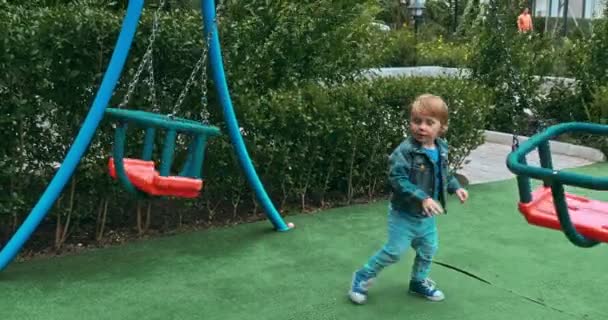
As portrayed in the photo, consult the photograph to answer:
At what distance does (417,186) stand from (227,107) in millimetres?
1584

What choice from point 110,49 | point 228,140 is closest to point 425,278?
point 228,140

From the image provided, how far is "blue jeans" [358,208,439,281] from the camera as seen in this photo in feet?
12.4

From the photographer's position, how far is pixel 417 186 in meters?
3.67

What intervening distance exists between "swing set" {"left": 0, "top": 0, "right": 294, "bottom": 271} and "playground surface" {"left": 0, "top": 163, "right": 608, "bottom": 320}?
48 cm

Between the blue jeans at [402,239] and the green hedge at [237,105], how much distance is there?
1759 mm

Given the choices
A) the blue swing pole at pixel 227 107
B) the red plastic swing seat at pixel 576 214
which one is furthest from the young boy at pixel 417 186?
the blue swing pole at pixel 227 107

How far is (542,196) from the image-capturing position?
2.83 m

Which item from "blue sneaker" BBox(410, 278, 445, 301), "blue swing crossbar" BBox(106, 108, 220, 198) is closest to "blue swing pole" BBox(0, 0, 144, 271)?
"blue swing crossbar" BBox(106, 108, 220, 198)

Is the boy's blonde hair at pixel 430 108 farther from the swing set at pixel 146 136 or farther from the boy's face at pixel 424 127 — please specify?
the swing set at pixel 146 136

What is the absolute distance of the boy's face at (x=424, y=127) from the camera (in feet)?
11.9

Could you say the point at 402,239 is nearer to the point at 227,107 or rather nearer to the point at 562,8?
the point at 227,107

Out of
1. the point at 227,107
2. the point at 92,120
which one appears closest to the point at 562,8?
the point at 227,107

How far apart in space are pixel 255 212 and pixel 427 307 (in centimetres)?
210

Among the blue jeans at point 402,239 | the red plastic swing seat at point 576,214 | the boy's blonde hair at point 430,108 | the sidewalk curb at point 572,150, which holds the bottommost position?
the sidewalk curb at point 572,150
